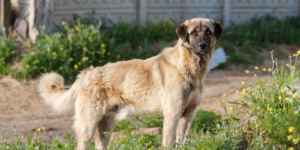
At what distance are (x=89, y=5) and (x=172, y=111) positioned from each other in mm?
6873

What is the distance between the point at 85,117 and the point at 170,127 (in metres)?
0.98

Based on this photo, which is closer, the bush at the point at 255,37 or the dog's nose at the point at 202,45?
the dog's nose at the point at 202,45

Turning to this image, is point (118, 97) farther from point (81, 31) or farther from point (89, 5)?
point (89, 5)

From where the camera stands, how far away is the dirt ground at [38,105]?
530 cm

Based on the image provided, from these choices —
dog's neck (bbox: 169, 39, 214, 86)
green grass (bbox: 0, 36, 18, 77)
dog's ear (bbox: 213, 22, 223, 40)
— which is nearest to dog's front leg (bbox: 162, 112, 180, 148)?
dog's neck (bbox: 169, 39, 214, 86)

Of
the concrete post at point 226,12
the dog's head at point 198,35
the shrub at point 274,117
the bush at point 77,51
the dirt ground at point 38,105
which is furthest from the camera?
the concrete post at point 226,12

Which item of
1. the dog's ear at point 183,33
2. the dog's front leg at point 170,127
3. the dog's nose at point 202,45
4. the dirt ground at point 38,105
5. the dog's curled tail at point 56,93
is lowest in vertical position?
the dirt ground at point 38,105

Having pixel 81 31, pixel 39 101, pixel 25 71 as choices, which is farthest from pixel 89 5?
pixel 39 101

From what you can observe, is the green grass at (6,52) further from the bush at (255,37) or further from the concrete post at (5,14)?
the bush at (255,37)

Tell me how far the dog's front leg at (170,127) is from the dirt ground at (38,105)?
6.39ft

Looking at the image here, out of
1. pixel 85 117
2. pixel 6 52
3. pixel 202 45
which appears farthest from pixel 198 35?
pixel 6 52

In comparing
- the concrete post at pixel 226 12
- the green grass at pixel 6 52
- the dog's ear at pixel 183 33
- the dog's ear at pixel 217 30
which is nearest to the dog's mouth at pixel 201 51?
the dog's ear at pixel 183 33

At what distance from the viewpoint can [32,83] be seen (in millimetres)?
7285

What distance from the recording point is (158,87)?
3648mm
